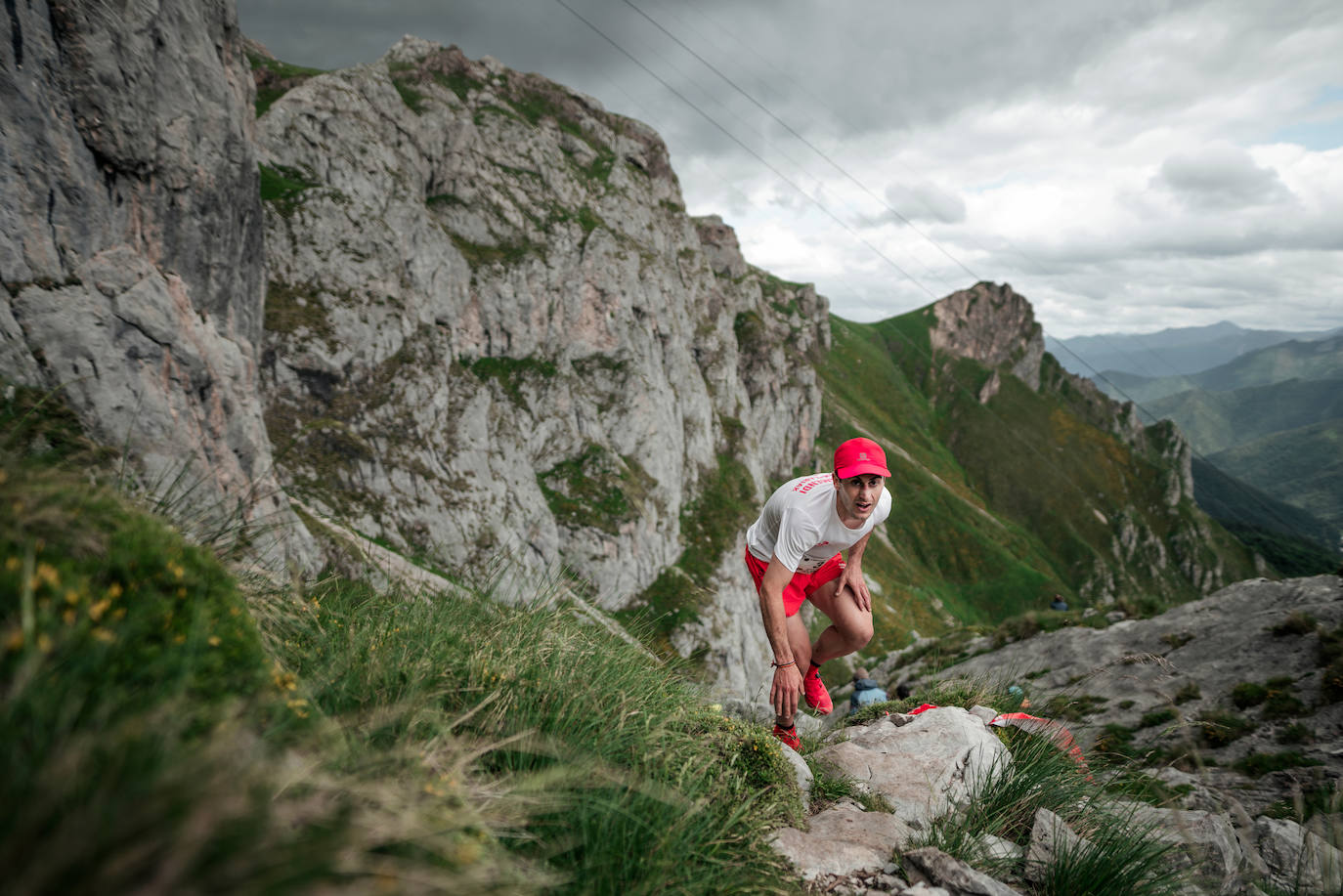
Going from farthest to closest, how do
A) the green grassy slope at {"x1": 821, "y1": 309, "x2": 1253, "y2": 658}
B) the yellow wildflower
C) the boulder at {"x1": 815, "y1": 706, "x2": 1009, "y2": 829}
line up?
the green grassy slope at {"x1": 821, "y1": 309, "x2": 1253, "y2": 658} → the boulder at {"x1": 815, "y1": 706, "x2": 1009, "y2": 829} → the yellow wildflower

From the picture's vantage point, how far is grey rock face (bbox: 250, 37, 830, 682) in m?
38.9

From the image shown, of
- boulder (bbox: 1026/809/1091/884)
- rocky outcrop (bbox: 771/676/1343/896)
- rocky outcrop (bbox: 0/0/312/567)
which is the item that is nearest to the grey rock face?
rocky outcrop (bbox: 0/0/312/567)

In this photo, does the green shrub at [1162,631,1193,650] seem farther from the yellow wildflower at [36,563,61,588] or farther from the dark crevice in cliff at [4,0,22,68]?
the dark crevice in cliff at [4,0,22,68]

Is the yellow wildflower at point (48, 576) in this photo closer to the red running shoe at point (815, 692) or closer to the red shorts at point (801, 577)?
the red shorts at point (801, 577)

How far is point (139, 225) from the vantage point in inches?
718

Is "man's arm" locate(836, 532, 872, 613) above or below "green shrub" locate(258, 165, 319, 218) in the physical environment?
below

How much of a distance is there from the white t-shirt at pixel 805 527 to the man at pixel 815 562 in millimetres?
11

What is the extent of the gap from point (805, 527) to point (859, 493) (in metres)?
0.67

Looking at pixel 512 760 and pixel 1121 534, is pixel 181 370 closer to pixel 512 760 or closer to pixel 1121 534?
pixel 512 760

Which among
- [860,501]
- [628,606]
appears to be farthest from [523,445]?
[860,501]

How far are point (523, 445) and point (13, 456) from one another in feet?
171

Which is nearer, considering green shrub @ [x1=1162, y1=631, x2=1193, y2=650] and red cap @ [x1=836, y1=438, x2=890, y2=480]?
red cap @ [x1=836, y1=438, x2=890, y2=480]

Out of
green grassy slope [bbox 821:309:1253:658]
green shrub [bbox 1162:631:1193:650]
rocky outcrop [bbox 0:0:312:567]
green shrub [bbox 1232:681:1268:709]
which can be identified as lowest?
rocky outcrop [bbox 0:0:312:567]

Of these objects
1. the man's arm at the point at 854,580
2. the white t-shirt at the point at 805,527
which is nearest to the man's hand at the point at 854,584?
the man's arm at the point at 854,580
